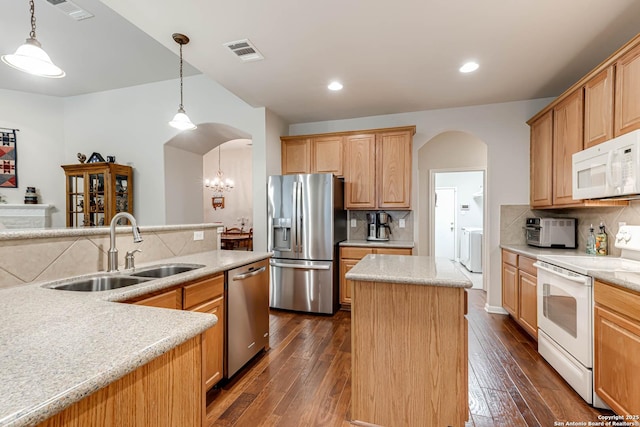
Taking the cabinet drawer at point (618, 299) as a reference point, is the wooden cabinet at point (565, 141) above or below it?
above

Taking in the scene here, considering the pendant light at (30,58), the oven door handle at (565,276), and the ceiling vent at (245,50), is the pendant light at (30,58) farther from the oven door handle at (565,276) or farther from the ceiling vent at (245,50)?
the oven door handle at (565,276)

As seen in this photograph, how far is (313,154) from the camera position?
13.3ft

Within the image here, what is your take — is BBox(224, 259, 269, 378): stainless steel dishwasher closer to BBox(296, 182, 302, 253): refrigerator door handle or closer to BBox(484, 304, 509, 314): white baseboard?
BBox(296, 182, 302, 253): refrigerator door handle

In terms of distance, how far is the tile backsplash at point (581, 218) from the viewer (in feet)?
7.85

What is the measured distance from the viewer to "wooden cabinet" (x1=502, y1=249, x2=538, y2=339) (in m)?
2.69

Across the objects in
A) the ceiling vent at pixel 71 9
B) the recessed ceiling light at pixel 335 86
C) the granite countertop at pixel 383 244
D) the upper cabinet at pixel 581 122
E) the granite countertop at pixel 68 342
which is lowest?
the granite countertop at pixel 383 244

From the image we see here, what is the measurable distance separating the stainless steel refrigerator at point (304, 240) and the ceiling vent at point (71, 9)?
2.33m

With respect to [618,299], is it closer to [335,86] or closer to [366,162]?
[366,162]

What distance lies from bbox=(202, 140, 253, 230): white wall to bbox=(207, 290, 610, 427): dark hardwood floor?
5510mm

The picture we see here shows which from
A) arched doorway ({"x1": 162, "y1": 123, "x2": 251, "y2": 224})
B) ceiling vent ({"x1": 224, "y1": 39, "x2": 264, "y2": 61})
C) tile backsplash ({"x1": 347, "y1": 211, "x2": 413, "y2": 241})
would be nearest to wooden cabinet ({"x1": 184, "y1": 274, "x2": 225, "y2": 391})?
ceiling vent ({"x1": 224, "y1": 39, "x2": 264, "y2": 61})

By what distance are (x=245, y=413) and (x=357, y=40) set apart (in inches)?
110

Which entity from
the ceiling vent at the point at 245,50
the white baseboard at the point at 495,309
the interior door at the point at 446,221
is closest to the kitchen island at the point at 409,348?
the ceiling vent at the point at 245,50

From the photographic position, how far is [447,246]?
713 cm

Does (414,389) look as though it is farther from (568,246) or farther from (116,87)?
(116,87)
